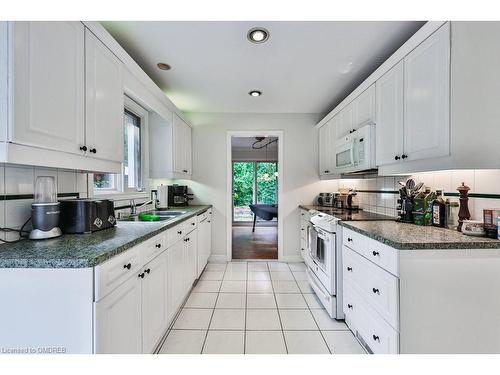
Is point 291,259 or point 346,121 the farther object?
point 291,259

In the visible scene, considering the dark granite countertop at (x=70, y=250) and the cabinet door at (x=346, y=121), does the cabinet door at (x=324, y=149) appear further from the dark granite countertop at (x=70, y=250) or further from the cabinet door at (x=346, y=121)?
the dark granite countertop at (x=70, y=250)

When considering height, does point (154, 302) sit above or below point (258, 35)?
below

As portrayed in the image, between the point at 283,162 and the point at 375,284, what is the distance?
2.66 m

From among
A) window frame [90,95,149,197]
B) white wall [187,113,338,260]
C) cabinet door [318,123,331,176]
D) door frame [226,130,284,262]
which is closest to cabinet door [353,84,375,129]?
cabinet door [318,123,331,176]

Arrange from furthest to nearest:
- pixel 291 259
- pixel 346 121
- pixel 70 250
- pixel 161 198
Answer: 1. pixel 291 259
2. pixel 161 198
3. pixel 346 121
4. pixel 70 250

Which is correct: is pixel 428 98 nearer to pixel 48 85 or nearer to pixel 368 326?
pixel 368 326

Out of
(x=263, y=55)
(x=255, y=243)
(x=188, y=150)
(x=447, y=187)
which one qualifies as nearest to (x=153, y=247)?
(x=263, y=55)

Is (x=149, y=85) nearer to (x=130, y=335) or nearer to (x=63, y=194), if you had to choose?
(x=63, y=194)

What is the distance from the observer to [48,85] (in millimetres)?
1218

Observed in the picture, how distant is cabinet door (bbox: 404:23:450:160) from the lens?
151cm

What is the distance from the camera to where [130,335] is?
4.42 feet

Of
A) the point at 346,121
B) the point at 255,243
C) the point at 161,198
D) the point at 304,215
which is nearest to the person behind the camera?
the point at 346,121
